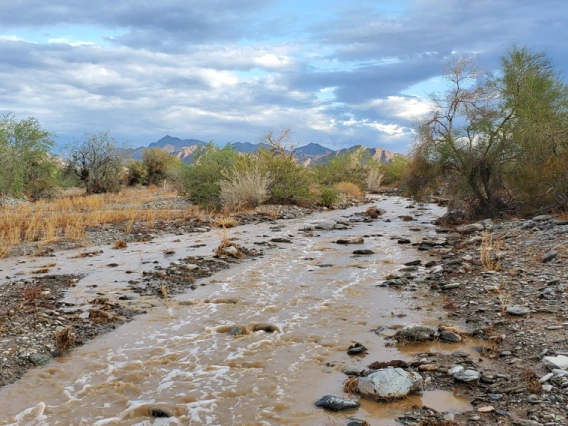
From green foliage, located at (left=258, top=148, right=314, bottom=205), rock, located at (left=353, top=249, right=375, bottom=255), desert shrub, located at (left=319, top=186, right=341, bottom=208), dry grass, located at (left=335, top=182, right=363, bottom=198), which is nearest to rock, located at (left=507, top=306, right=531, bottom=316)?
rock, located at (left=353, top=249, right=375, bottom=255)

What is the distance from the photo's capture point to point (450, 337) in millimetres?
6371

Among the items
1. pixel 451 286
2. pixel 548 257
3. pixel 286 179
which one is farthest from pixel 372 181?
pixel 451 286

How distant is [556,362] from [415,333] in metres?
1.85

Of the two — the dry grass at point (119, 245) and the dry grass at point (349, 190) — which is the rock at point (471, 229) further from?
the dry grass at point (349, 190)

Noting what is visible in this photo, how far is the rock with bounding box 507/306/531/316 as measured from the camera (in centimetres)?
687

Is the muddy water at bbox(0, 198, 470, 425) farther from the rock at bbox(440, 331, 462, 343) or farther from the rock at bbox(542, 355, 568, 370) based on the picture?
the rock at bbox(542, 355, 568, 370)

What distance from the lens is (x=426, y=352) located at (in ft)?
19.9

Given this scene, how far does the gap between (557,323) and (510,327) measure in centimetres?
57

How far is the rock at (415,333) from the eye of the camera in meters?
6.43

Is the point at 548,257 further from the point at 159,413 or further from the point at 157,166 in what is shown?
the point at 157,166

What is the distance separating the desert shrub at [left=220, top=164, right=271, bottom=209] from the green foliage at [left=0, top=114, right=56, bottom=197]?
11359 mm

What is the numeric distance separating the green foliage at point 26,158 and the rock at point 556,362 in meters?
26.5

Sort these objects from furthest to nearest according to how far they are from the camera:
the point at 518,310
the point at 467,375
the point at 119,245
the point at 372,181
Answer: the point at 372,181 < the point at 119,245 < the point at 518,310 < the point at 467,375

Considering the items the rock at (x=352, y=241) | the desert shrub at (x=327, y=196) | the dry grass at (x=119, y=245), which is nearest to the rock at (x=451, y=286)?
the rock at (x=352, y=241)
